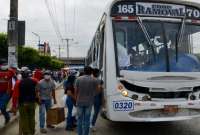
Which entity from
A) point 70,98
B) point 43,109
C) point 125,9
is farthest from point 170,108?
point 43,109

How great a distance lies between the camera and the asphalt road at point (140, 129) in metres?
11.9

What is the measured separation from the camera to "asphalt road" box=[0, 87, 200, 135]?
39.0ft

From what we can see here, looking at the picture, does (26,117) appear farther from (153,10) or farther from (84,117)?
(153,10)

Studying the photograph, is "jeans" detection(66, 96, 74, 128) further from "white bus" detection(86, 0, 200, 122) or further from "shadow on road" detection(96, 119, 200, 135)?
"white bus" detection(86, 0, 200, 122)

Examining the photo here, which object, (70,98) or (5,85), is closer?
(70,98)

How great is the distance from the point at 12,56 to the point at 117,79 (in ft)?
30.0

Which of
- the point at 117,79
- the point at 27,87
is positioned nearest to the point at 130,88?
the point at 117,79

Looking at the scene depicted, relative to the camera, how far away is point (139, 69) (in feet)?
33.4

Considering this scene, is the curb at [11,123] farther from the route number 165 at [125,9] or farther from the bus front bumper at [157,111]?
the route number 165 at [125,9]

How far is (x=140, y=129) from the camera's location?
1248 centimetres

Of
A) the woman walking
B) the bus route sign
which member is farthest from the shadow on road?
the bus route sign

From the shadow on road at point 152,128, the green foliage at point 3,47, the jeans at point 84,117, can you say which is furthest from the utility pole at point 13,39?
the green foliage at point 3,47

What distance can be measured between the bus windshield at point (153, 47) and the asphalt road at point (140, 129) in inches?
85.7

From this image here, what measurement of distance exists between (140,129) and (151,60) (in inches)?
112
